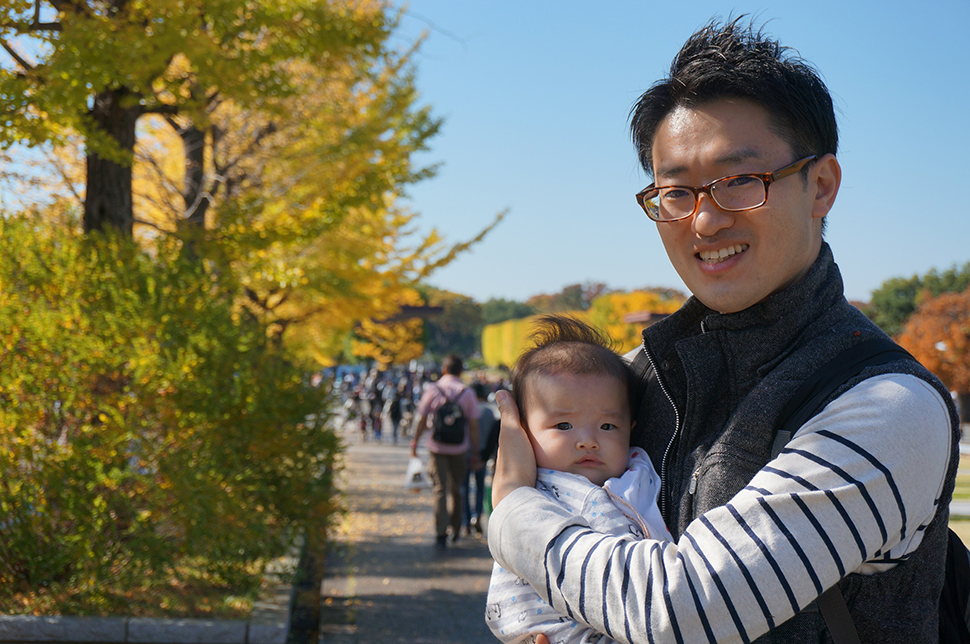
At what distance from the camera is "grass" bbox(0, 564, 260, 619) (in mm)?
4777

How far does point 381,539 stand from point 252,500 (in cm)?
313

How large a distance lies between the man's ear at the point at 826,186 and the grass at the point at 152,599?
15.2 feet

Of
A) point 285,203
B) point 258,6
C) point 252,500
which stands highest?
point 258,6

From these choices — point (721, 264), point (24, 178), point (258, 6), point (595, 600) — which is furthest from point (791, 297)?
point (24, 178)

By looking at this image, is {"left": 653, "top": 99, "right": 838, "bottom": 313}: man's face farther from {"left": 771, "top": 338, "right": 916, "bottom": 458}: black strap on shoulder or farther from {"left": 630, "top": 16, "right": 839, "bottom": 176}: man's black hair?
{"left": 771, "top": 338, "right": 916, "bottom": 458}: black strap on shoulder

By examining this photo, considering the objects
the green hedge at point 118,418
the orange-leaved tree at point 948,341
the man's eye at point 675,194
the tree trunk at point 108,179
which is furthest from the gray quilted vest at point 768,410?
the orange-leaved tree at point 948,341

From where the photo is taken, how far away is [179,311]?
5484mm

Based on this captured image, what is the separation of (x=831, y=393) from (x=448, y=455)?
7210 millimetres

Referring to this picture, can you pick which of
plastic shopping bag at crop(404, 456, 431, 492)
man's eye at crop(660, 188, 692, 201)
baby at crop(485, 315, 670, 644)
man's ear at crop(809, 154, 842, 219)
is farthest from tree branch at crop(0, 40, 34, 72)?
plastic shopping bag at crop(404, 456, 431, 492)

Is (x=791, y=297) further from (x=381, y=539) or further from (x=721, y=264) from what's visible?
(x=381, y=539)

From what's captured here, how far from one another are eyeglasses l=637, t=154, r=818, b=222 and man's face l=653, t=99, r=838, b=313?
0.01m

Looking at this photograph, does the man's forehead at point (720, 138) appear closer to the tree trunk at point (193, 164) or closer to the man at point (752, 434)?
the man at point (752, 434)

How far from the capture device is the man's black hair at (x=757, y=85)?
1395 mm

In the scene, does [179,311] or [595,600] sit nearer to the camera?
[595,600]
